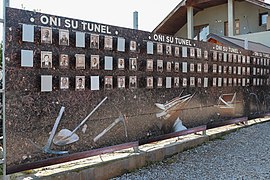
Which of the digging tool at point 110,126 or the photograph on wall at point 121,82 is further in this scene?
the photograph on wall at point 121,82

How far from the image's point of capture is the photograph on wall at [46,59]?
330 cm

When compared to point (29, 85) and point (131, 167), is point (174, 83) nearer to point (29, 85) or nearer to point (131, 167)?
point (131, 167)

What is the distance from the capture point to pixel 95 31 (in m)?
3.85

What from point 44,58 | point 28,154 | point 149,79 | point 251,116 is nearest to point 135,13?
point 149,79

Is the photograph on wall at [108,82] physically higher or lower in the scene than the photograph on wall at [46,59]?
lower

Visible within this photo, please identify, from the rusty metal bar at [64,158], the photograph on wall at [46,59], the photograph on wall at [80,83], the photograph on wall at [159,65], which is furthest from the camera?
the photograph on wall at [159,65]

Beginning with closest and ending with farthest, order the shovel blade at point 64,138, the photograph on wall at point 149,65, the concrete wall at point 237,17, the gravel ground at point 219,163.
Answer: the shovel blade at point 64,138
the gravel ground at point 219,163
the photograph on wall at point 149,65
the concrete wall at point 237,17

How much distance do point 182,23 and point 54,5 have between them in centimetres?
1477

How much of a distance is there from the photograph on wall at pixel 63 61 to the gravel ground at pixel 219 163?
1.80 meters

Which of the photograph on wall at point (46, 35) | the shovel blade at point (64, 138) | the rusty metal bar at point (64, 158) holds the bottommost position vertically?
the rusty metal bar at point (64, 158)

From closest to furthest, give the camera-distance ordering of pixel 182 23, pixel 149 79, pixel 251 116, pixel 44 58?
pixel 44 58, pixel 149 79, pixel 251 116, pixel 182 23

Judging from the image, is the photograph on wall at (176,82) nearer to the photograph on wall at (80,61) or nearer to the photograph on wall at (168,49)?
the photograph on wall at (168,49)

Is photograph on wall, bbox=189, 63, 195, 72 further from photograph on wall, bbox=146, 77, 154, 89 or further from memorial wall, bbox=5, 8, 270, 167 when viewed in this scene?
photograph on wall, bbox=146, 77, 154, 89

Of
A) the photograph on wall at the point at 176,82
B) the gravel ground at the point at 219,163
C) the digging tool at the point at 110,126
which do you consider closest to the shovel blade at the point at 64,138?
the digging tool at the point at 110,126
